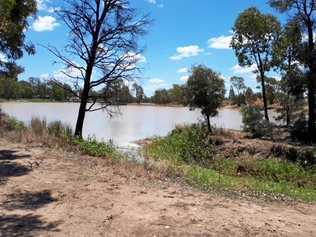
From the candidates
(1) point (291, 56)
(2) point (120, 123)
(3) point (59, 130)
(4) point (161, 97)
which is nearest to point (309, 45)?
(1) point (291, 56)

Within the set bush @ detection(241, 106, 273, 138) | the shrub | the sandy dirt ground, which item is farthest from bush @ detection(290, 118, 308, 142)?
the sandy dirt ground

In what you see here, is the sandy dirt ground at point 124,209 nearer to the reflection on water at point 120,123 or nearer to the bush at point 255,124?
the reflection on water at point 120,123

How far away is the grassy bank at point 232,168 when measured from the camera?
32.8ft

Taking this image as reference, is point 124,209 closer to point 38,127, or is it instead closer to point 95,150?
point 95,150

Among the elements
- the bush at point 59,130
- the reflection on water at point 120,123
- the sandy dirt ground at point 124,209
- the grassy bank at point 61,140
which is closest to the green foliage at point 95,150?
the grassy bank at point 61,140

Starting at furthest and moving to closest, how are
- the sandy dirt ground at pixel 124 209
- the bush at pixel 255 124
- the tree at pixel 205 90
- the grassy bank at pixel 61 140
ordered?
the tree at pixel 205 90 → the bush at pixel 255 124 → the grassy bank at pixel 61 140 → the sandy dirt ground at pixel 124 209

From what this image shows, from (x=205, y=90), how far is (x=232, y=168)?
416 inches

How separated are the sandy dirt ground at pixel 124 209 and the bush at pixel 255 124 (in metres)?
14.8

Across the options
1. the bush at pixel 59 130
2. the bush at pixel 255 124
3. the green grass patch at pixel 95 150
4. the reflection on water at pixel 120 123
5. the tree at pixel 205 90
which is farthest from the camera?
the reflection on water at pixel 120 123

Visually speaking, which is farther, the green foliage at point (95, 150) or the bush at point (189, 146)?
the bush at point (189, 146)

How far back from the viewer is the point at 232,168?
15859 mm

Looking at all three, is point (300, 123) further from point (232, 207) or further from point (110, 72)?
point (232, 207)

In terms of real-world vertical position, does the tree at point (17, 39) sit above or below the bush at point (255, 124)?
above

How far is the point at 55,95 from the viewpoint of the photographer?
58.0 feet
